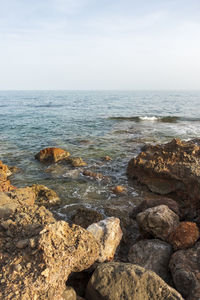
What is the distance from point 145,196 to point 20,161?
22.6ft

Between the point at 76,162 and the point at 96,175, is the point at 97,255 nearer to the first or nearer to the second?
the point at 96,175

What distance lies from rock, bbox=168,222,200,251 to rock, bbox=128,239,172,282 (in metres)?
0.16

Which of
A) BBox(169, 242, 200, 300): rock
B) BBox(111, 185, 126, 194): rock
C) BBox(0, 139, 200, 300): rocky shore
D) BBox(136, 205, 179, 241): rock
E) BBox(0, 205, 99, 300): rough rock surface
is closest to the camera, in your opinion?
BBox(0, 205, 99, 300): rough rock surface

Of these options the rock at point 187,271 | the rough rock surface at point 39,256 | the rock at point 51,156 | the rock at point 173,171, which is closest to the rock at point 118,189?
the rock at point 173,171

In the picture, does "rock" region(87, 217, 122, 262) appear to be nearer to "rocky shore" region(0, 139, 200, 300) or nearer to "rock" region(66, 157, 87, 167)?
"rocky shore" region(0, 139, 200, 300)

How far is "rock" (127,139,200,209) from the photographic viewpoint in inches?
282

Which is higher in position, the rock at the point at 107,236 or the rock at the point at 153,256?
the rock at the point at 107,236

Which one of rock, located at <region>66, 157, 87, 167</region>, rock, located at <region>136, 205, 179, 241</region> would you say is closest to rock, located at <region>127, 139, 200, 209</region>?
rock, located at <region>136, 205, 179, 241</region>

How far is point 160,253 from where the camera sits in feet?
14.0

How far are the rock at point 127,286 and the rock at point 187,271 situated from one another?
625mm

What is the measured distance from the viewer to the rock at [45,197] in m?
7.18

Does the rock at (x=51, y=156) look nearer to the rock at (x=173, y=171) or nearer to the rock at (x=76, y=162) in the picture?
the rock at (x=76, y=162)

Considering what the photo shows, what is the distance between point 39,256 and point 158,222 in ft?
8.83

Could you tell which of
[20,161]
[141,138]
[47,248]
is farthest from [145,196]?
[141,138]
